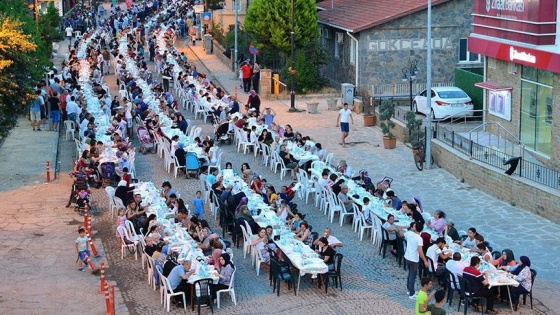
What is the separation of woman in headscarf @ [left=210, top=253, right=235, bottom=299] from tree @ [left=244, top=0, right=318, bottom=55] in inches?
1085

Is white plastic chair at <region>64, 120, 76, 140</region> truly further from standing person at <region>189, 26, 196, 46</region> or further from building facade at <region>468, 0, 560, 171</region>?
standing person at <region>189, 26, 196, 46</region>

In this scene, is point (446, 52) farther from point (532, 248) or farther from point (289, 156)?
point (532, 248)

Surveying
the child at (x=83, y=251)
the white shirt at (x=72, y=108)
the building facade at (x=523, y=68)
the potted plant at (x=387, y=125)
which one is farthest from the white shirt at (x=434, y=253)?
the white shirt at (x=72, y=108)

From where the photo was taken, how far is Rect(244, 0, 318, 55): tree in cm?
4619

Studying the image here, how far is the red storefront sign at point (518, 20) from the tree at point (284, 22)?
14.1 meters

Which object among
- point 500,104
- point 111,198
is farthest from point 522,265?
point 500,104

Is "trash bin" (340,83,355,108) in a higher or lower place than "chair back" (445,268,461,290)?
higher

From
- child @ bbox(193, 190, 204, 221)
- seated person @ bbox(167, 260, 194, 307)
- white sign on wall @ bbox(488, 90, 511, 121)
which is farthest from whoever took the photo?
white sign on wall @ bbox(488, 90, 511, 121)

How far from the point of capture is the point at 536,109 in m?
29.4

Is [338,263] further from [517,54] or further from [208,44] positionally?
[208,44]

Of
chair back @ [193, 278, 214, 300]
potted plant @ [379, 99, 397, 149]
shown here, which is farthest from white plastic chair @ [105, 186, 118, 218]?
potted plant @ [379, 99, 397, 149]

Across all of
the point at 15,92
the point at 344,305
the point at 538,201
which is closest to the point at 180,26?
the point at 15,92

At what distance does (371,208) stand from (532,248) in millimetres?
3486

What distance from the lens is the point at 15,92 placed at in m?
32.9
